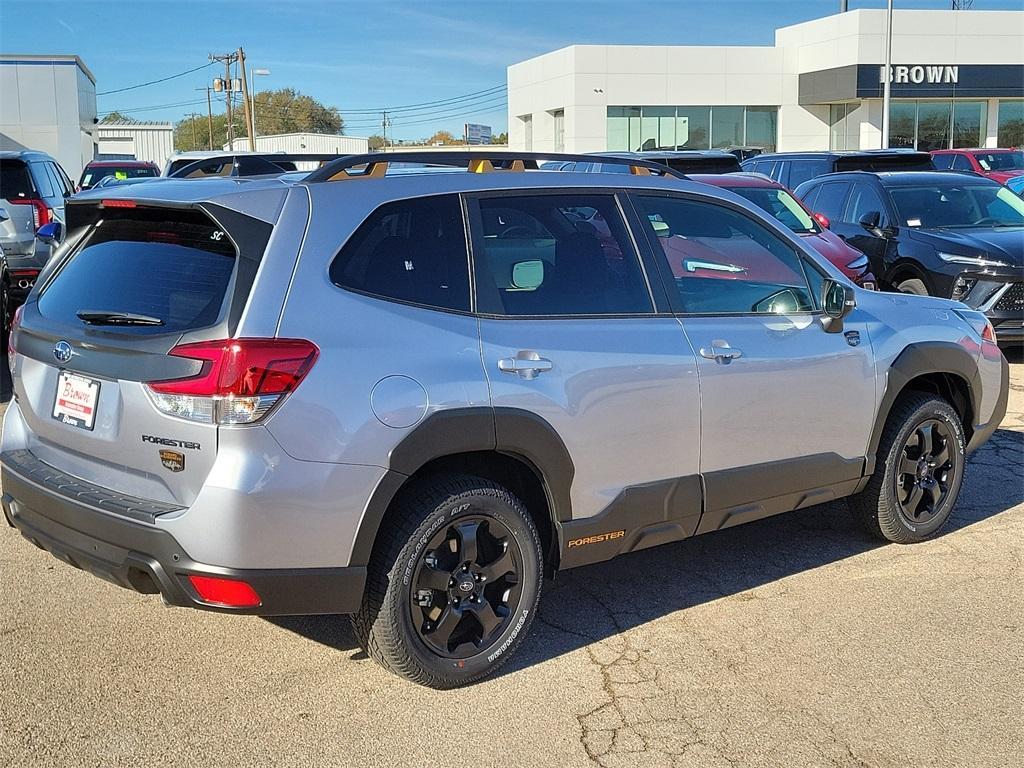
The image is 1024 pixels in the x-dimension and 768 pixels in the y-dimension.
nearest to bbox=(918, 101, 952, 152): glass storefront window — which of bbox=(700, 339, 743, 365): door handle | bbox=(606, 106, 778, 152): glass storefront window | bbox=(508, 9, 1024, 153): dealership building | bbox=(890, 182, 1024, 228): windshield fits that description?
bbox=(508, 9, 1024, 153): dealership building

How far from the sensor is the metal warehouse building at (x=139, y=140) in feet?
235

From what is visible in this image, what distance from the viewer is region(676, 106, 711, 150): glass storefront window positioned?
1736 inches

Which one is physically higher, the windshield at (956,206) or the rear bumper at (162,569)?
the windshield at (956,206)

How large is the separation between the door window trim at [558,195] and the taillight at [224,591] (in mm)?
1227

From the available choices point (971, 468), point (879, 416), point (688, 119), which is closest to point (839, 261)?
point (971, 468)

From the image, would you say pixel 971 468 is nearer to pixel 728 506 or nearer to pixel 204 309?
Result: pixel 728 506

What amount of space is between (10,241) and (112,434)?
354 inches

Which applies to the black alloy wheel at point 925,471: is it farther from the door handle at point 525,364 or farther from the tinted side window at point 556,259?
the door handle at point 525,364

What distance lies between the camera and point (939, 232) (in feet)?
35.4

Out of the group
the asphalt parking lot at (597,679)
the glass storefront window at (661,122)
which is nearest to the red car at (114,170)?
the glass storefront window at (661,122)

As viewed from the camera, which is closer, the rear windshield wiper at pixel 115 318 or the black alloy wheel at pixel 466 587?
Answer: the rear windshield wiper at pixel 115 318

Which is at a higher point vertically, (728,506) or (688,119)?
(688,119)

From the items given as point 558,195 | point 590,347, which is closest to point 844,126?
point 558,195

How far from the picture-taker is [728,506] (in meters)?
4.61
